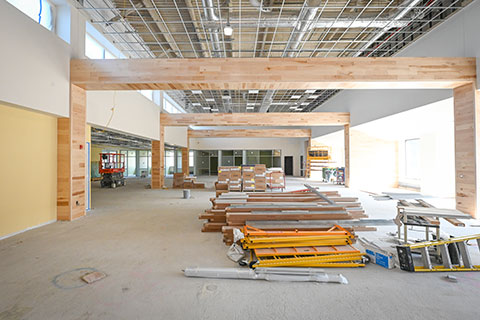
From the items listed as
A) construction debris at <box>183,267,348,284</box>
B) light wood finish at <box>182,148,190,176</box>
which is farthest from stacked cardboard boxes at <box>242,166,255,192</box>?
light wood finish at <box>182,148,190,176</box>

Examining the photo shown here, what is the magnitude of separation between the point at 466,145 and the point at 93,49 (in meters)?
10.4

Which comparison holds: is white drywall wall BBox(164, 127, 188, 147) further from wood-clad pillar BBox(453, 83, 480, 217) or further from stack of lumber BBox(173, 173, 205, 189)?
wood-clad pillar BBox(453, 83, 480, 217)

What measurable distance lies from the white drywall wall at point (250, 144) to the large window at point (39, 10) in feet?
59.6

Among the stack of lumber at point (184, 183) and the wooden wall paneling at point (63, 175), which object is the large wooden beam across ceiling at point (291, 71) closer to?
the wooden wall paneling at point (63, 175)

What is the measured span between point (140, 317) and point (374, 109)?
1069 centimetres

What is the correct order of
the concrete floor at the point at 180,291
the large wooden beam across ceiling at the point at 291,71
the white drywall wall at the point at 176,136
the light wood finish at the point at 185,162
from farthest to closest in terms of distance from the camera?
the light wood finish at the point at 185,162
the white drywall wall at the point at 176,136
the large wooden beam across ceiling at the point at 291,71
the concrete floor at the point at 180,291

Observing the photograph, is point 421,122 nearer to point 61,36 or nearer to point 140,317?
point 140,317

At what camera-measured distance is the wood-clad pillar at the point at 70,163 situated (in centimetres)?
571

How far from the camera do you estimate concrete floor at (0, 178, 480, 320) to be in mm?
2283

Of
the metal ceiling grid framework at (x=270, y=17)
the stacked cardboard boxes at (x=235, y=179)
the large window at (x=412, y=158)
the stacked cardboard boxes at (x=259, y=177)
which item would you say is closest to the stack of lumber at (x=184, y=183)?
the stacked cardboard boxes at (x=235, y=179)

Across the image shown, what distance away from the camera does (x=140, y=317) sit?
7.27 ft

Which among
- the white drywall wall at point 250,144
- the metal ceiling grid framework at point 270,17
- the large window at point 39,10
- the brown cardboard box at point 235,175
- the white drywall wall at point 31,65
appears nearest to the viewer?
the white drywall wall at point 31,65

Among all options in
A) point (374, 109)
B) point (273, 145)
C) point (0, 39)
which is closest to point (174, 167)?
point (273, 145)

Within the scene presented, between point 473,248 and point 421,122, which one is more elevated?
point 421,122
